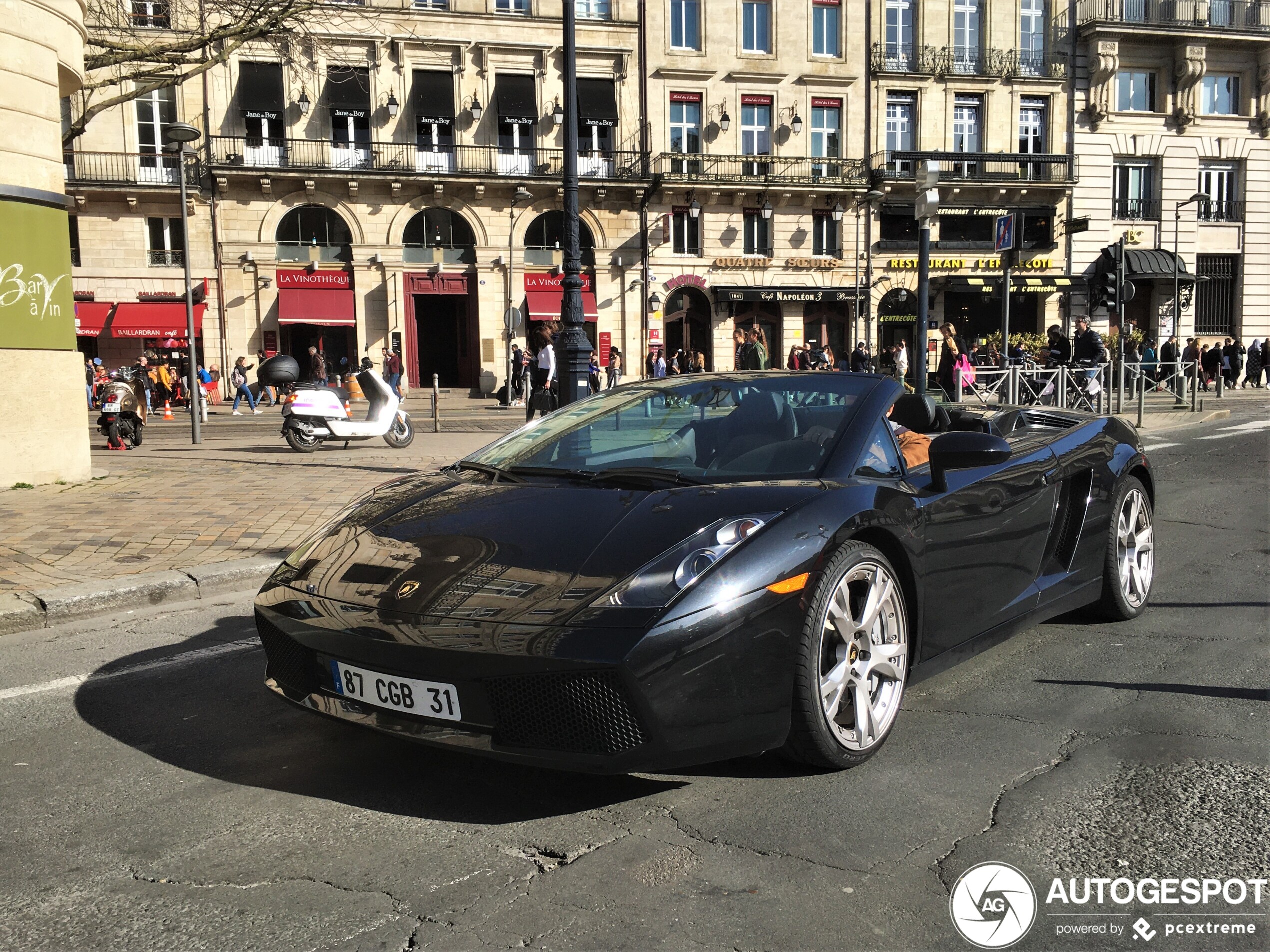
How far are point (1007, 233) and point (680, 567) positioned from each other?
1314 centimetres

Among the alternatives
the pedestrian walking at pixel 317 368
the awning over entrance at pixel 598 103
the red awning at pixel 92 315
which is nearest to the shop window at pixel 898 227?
the awning over entrance at pixel 598 103

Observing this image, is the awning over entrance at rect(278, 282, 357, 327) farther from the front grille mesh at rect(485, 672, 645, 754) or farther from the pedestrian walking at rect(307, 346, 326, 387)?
the front grille mesh at rect(485, 672, 645, 754)

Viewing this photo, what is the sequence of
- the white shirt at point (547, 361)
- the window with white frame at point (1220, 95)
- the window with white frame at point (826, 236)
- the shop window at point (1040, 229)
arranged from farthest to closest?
1. the window with white frame at point (1220, 95)
2. the shop window at point (1040, 229)
3. the window with white frame at point (826, 236)
4. the white shirt at point (547, 361)

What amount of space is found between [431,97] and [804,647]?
1351 inches

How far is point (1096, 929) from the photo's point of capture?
2348mm

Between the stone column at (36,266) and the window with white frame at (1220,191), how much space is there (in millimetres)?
39763

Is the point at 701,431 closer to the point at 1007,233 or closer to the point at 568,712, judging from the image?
the point at 568,712

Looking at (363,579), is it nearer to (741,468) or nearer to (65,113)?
(741,468)

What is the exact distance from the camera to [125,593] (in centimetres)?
574

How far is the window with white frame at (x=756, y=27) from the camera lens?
36.4m

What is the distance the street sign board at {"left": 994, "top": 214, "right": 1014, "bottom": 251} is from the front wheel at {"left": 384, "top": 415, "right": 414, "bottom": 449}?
29.1 feet

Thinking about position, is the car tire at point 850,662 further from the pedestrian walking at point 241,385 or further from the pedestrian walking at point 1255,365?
the pedestrian walking at point 1255,365

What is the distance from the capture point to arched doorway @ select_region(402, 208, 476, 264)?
1357 inches

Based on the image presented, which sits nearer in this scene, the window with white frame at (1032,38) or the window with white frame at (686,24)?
the window with white frame at (686,24)
